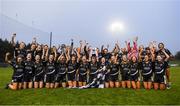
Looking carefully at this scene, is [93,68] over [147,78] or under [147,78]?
over

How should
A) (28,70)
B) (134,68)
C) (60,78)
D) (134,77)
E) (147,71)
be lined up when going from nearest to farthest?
(147,71) → (134,77) → (134,68) → (28,70) → (60,78)

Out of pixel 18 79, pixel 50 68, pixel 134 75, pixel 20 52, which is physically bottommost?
pixel 18 79

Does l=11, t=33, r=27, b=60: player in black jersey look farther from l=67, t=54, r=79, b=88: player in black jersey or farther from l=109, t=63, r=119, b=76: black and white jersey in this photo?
l=109, t=63, r=119, b=76: black and white jersey

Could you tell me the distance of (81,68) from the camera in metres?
15.6

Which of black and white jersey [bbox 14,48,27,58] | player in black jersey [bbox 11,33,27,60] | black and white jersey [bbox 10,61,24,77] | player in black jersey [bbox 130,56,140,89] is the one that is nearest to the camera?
player in black jersey [bbox 130,56,140,89]

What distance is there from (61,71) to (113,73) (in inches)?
114

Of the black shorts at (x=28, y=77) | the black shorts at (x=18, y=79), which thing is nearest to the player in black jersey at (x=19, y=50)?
the black shorts at (x=28, y=77)

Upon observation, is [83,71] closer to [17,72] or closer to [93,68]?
[93,68]

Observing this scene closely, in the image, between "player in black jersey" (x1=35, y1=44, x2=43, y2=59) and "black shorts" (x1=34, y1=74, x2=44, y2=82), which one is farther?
"player in black jersey" (x1=35, y1=44, x2=43, y2=59)

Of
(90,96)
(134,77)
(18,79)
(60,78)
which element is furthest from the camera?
(60,78)

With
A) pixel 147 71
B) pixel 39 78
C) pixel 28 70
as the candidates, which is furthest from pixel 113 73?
pixel 28 70

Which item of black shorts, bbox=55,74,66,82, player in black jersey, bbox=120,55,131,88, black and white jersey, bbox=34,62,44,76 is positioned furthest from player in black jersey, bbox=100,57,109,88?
black and white jersey, bbox=34,62,44,76

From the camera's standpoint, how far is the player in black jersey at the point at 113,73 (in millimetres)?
15262

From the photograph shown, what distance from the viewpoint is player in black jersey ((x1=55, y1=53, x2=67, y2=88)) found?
15.4 m
